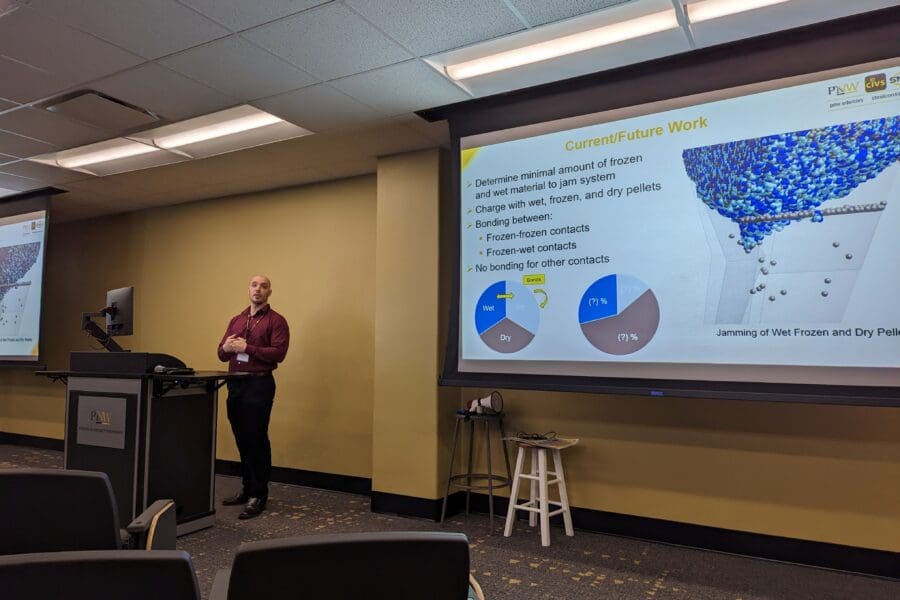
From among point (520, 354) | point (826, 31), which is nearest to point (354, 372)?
point (520, 354)

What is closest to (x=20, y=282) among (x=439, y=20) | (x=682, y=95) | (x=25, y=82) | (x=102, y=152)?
(x=102, y=152)

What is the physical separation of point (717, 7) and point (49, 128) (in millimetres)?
3886

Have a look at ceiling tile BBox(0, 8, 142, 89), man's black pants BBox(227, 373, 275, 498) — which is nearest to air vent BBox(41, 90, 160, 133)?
ceiling tile BBox(0, 8, 142, 89)

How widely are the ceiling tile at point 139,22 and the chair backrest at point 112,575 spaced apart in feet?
7.37

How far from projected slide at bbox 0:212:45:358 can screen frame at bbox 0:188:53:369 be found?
0.13 feet

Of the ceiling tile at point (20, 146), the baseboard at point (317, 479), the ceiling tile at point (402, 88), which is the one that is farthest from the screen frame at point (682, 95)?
the ceiling tile at point (20, 146)

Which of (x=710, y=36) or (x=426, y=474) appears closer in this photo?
(x=710, y=36)

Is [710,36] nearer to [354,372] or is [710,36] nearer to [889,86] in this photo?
[889,86]

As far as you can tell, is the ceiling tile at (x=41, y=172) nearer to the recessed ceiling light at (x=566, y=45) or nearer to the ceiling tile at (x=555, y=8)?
the recessed ceiling light at (x=566, y=45)

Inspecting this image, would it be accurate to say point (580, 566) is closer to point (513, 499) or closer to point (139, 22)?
point (513, 499)

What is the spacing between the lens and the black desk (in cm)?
307

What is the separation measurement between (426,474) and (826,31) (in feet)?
10.0

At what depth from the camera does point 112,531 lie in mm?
1306

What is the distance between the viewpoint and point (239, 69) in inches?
113
